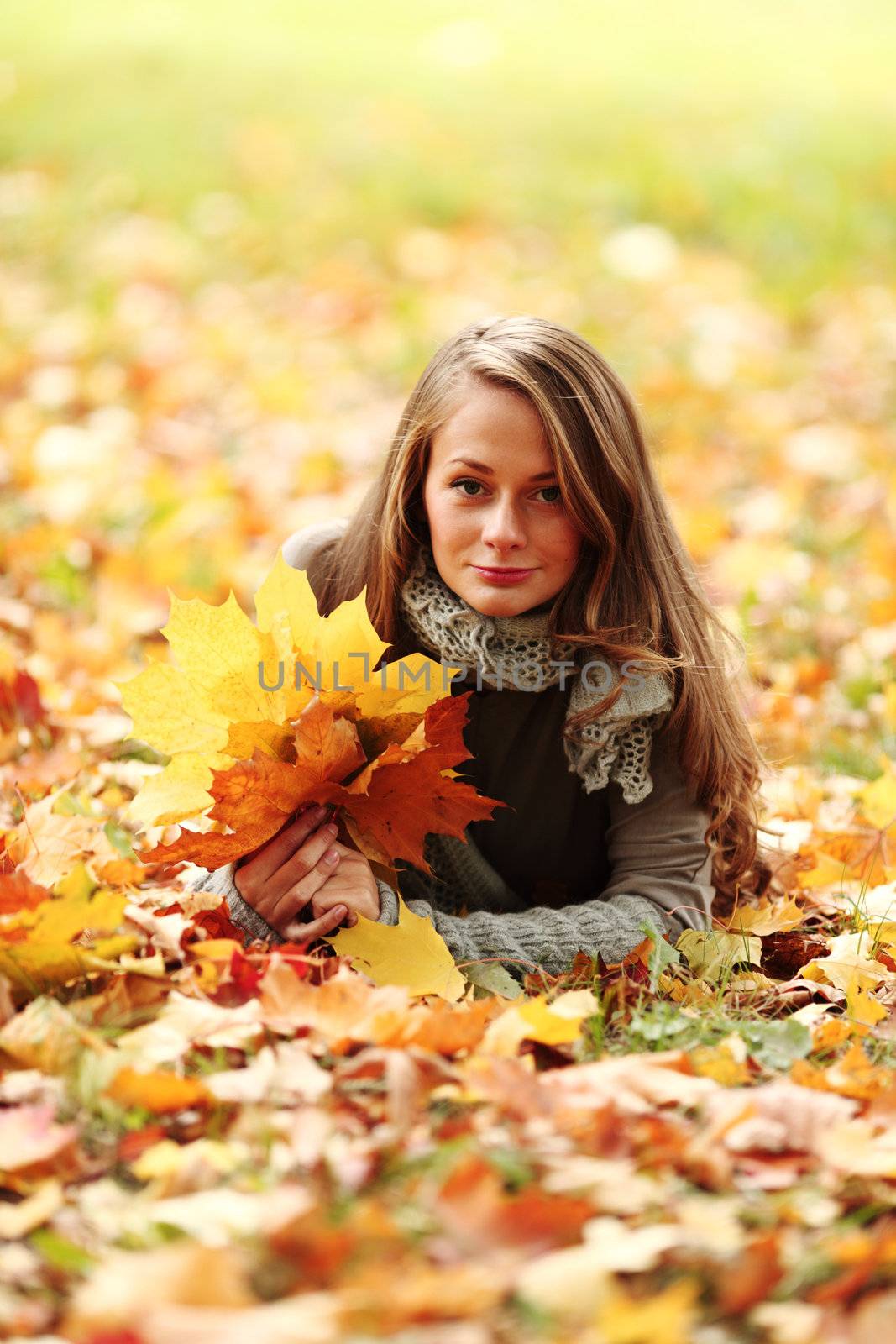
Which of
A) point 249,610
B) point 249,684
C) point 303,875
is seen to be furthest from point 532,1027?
point 249,610

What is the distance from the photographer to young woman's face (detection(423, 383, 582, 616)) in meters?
1.85

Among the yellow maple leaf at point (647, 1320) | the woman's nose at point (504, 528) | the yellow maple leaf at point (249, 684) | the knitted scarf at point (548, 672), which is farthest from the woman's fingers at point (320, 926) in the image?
the yellow maple leaf at point (647, 1320)

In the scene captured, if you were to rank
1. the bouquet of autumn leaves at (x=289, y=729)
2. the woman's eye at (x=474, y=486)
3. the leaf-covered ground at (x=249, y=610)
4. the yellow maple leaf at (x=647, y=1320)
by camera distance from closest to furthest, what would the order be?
the yellow maple leaf at (x=647, y=1320) → the leaf-covered ground at (x=249, y=610) → the bouquet of autumn leaves at (x=289, y=729) → the woman's eye at (x=474, y=486)

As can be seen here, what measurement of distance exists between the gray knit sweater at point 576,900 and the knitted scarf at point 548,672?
0.08 metres

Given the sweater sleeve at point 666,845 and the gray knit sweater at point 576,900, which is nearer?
the gray knit sweater at point 576,900

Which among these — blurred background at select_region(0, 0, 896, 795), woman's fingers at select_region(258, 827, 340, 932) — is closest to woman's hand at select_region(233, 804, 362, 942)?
woman's fingers at select_region(258, 827, 340, 932)

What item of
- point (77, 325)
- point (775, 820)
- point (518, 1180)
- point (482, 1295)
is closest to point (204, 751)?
point (518, 1180)

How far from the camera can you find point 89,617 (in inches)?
120

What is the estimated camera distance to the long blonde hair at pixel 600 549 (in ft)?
6.21

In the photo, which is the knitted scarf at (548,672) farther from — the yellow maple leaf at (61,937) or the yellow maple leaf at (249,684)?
the yellow maple leaf at (61,937)

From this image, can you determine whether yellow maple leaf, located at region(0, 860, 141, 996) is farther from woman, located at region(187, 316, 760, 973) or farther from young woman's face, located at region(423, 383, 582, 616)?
young woman's face, located at region(423, 383, 582, 616)

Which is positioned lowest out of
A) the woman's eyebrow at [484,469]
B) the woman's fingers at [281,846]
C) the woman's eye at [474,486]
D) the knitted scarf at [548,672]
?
the woman's fingers at [281,846]

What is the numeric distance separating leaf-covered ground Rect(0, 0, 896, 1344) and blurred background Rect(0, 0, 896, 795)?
24mm

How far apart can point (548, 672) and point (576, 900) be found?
0.43 meters
